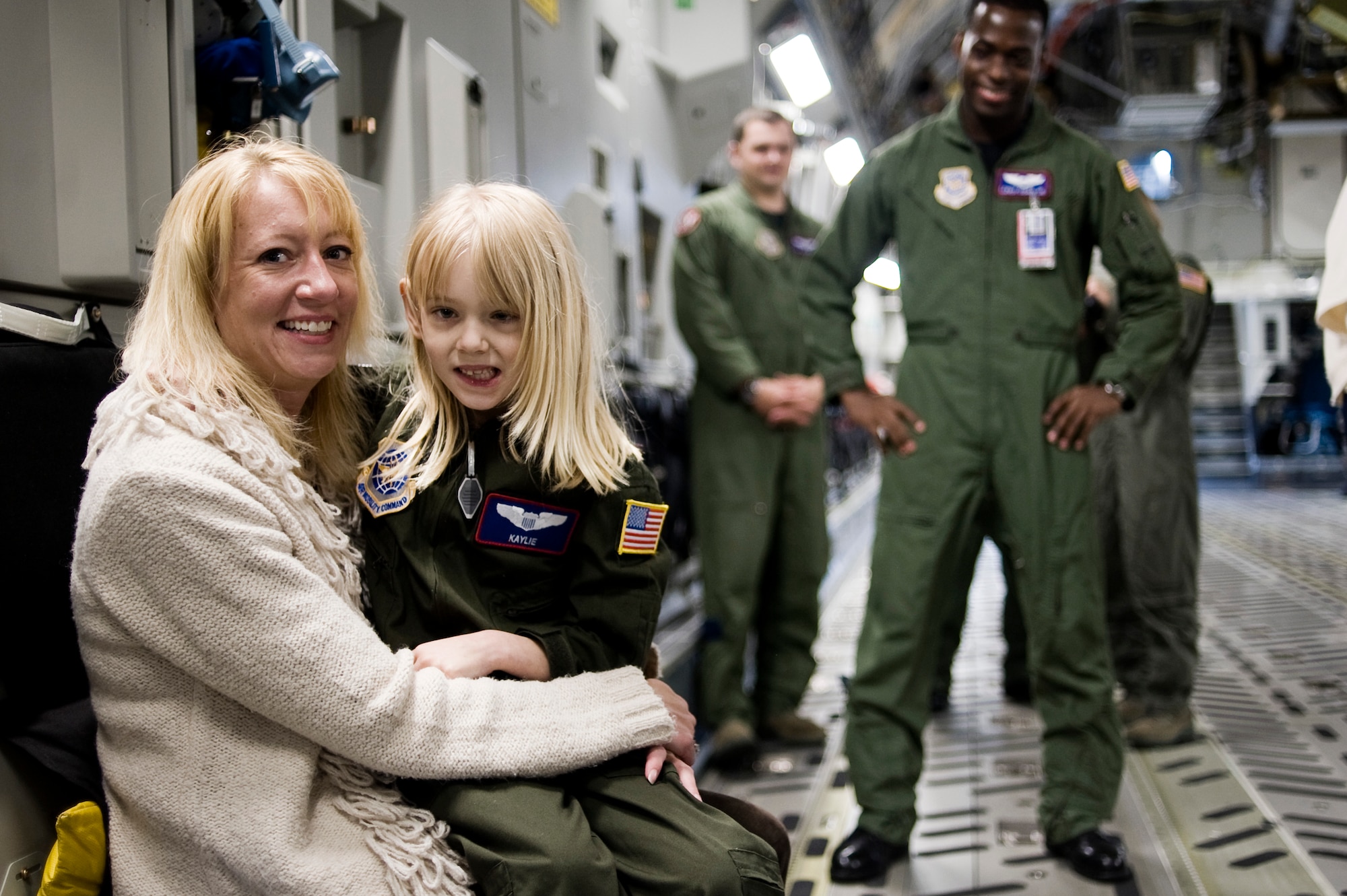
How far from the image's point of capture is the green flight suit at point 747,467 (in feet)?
11.4

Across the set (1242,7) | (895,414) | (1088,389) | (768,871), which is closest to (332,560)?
(768,871)

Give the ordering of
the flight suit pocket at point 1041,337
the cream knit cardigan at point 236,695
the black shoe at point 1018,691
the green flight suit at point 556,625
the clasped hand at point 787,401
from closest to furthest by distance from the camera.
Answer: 1. the cream knit cardigan at point 236,695
2. the green flight suit at point 556,625
3. the flight suit pocket at point 1041,337
4. the clasped hand at point 787,401
5. the black shoe at point 1018,691

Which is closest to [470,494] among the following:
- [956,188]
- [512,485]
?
[512,485]

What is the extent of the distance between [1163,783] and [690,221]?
2296 mm

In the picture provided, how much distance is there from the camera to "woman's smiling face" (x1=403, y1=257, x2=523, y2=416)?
1440 mm

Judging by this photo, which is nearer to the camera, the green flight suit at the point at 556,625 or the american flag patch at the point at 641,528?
the green flight suit at the point at 556,625

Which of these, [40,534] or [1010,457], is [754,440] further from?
[40,534]

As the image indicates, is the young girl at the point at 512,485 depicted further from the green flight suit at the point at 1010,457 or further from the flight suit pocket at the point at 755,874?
the green flight suit at the point at 1010,457

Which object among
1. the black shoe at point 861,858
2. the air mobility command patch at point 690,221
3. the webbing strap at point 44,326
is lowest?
the black shoe at point 861,858

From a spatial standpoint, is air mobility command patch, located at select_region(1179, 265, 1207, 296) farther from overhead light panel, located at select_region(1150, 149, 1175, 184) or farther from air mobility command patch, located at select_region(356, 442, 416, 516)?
overhead light panel, located at select_region(1150, 149, 1175, 184)

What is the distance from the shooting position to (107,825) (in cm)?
120

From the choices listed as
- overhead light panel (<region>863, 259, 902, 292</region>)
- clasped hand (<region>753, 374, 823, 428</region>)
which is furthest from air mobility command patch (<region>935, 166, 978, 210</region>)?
overhead light panel (<region>863, 259, 902, 292</region>)

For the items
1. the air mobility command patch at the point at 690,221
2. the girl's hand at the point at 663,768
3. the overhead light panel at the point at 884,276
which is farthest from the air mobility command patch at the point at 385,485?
the overhead light panel at the point at 884,276

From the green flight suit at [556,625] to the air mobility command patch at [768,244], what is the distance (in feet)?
7.44
